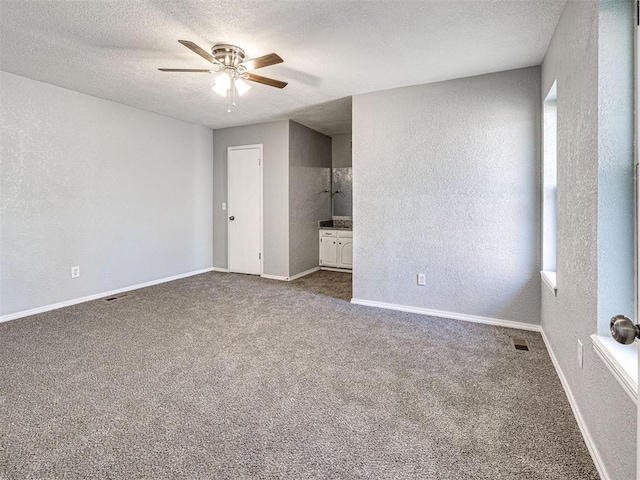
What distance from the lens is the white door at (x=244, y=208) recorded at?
5.39 m

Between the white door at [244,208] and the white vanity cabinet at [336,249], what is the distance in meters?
1.22

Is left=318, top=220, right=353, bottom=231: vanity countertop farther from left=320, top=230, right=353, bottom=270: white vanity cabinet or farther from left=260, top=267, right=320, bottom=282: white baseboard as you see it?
left=260, top=267, right=320, bottom=282: white baseboard

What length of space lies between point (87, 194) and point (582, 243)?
186 inches

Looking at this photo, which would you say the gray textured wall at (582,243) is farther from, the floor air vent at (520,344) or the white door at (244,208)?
the white door at (244,208)

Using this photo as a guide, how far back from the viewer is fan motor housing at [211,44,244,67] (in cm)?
261

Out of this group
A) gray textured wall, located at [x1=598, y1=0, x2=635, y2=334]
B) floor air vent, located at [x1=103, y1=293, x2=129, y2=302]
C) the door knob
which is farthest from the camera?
floor air vent, located at [x1=103, y1=293, x2=129, y2=302]

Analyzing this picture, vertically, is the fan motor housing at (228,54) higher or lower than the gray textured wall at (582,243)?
higher

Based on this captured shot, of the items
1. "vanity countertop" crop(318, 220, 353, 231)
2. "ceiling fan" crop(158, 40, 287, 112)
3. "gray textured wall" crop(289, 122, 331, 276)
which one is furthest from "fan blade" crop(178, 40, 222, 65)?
"vanity countertop" crop(318, 220, 353, 231)

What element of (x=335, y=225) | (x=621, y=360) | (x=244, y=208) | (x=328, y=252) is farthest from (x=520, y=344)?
(x=244, y=208)

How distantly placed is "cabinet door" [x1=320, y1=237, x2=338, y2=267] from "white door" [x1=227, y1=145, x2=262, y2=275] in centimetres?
120

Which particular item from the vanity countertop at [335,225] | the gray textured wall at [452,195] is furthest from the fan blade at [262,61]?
the vanity countertop at [335,225]

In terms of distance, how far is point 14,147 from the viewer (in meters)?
3.34

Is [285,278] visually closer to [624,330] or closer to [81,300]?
[81,300]

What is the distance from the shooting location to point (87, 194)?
3.98 meters
